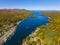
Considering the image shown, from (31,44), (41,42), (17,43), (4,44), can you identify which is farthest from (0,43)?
(41,42)

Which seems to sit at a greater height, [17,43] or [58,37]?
[58,37]

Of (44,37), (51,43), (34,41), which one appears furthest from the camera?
(44,37)

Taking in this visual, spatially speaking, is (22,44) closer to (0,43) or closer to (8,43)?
(8,43)

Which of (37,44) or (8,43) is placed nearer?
(37,44)

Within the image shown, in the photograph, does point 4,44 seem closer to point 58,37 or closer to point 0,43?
point 0,43

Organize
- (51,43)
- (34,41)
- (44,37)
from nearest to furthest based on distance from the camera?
(51,43)
(34,41)
(44,37)

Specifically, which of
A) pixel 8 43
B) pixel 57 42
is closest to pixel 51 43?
pixel 57 42

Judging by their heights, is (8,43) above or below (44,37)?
below

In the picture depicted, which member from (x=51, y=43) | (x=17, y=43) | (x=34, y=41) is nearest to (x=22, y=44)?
(x=17, y=43)

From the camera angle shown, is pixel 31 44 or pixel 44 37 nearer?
pixel 31 44
